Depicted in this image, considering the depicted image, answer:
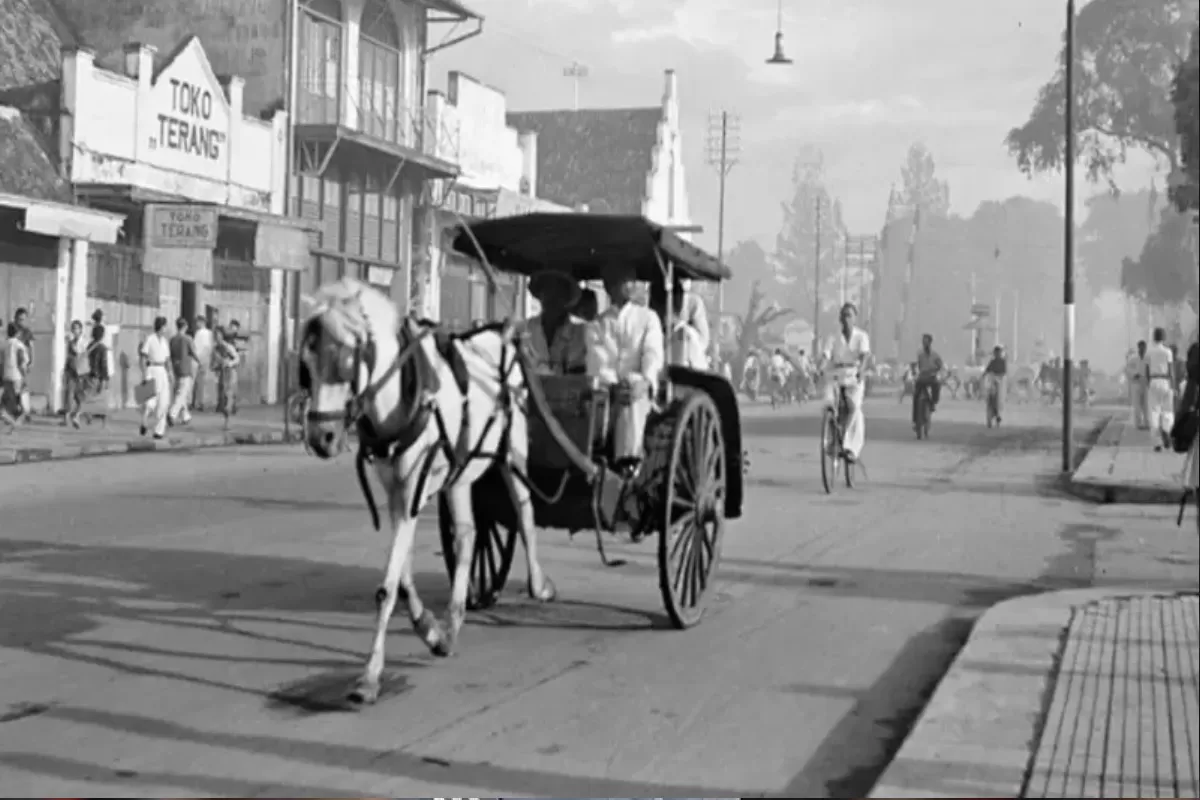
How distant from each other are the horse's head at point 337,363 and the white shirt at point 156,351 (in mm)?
17455

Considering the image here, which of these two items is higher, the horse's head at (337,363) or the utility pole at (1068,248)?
the utility pole at (1068,248)

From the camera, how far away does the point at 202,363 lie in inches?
1173

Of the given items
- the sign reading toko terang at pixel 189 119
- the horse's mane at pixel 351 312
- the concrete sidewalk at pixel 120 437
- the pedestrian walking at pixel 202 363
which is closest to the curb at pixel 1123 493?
the concrete sidewalk at pixel 120 437

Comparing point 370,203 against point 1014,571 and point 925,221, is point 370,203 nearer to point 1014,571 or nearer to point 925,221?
point 1014,571

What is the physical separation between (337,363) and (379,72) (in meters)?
33.6

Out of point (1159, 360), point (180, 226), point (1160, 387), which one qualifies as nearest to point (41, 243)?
point (180, 226)

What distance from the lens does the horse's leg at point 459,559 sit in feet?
24.0

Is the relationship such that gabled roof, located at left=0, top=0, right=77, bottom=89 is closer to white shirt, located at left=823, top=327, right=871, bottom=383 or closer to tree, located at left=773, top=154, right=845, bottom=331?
white shirt, located at left=823, top=327, right=871, bottom=383

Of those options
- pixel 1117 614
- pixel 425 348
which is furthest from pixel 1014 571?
pixel 425 348

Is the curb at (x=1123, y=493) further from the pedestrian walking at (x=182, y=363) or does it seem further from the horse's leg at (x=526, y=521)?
the pedestrian walking at (x=182, y=363)

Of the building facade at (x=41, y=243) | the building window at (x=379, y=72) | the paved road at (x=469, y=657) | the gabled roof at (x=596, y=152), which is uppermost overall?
the gabled roof at (x=596, y=152)

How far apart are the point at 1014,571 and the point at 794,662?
392 cm

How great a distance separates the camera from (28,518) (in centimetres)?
1296

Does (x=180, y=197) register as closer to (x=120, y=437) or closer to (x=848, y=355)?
(x=120, y=437)
